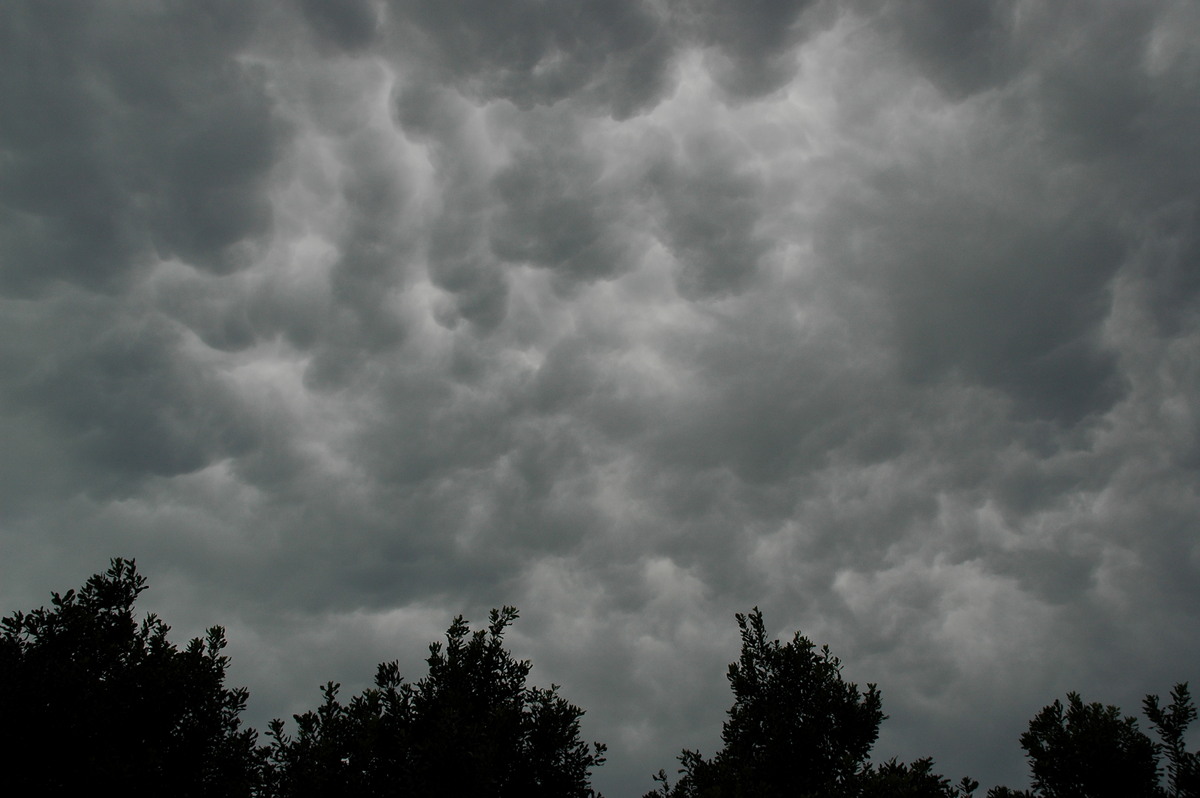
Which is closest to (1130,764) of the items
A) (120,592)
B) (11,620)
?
(120,592)

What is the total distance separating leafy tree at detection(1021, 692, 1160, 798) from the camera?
23.6 meters

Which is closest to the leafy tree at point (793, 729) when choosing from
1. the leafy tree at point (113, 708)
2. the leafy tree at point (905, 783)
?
the leafy tree at point (905, 783)

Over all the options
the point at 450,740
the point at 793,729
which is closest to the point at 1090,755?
the point at 793,729

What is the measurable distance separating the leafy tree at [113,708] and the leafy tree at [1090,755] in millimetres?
25724

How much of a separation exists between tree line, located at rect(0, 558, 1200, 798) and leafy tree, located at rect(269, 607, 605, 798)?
0.05m

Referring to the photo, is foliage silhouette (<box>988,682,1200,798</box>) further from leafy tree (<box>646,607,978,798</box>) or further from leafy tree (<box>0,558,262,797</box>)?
leafy tree (<box>0,558,262,797</box>)

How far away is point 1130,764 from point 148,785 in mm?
29849

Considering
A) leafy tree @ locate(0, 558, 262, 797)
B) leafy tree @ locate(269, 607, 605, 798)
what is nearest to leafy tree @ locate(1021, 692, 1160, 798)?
leafy tree @ locate(269, 607, 605, 798)

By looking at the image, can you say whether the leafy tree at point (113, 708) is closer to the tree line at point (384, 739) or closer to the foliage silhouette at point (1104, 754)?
the tree line at point (384, 739)

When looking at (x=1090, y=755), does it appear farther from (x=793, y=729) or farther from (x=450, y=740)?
(x=450, y=740)

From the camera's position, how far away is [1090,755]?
2419 centimetres

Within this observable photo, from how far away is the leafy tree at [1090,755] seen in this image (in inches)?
928

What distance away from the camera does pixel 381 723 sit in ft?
76.2

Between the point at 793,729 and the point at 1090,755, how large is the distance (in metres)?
9.73
